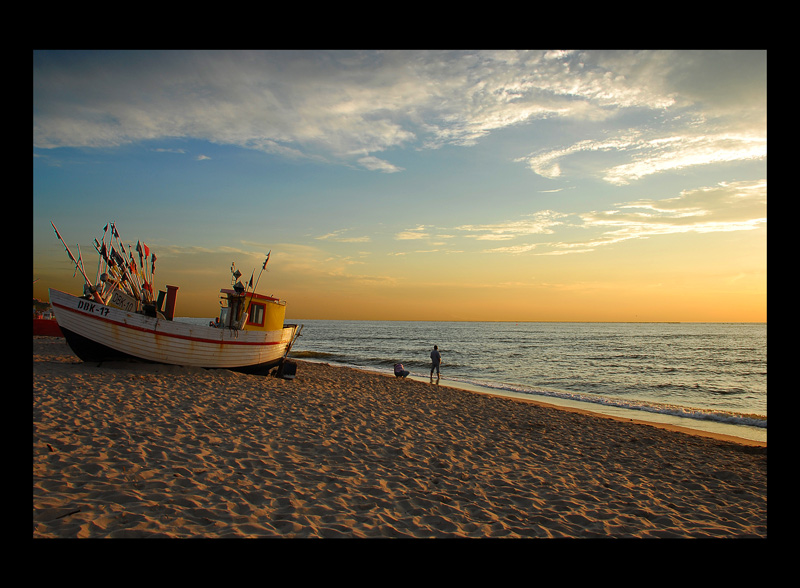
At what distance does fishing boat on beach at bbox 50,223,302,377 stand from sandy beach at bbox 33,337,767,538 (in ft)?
8.09

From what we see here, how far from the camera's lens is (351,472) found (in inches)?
247

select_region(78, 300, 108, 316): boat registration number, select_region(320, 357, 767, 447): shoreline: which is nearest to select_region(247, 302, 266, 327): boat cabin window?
select_region(78, 300, 108, 316): boat registration number

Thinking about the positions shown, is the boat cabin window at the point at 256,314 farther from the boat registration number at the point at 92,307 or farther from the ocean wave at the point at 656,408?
the ocean wave at the point at 656,408

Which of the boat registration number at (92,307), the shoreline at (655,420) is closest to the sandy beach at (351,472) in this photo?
the shoreline at (655,420)

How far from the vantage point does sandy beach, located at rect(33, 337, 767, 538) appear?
4.58 metres

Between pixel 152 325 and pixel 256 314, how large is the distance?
3915 millimetres

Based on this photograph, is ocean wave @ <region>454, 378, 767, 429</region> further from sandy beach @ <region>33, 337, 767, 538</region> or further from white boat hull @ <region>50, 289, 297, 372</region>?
white boat hull @ <region>50, 289, 297, 372</region>

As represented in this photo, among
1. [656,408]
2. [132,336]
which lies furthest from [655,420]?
[132,336]

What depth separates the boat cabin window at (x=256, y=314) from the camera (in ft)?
56.1

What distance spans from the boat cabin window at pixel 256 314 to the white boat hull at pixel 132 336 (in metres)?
1.70
